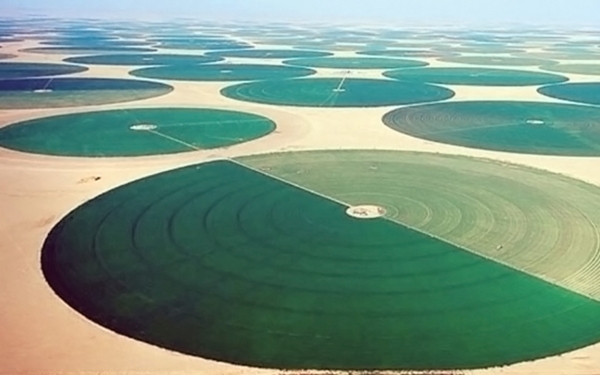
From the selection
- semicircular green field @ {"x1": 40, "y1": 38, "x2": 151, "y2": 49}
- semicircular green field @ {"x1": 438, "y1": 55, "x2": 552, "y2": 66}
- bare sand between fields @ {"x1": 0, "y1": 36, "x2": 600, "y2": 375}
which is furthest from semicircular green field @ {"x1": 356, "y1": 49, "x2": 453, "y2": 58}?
semicircular green field @ {"x1": 40, "y1": 38, "x2": 151, "y2": 49}

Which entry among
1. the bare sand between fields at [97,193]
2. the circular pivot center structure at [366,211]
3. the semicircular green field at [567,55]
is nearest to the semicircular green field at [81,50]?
the bare sand between fields at [97,193]

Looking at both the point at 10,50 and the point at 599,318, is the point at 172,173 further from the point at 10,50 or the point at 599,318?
the point at 10,50

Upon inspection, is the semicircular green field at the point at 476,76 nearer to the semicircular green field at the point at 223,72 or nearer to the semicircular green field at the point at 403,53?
the semicircular green field at the point at 223,72

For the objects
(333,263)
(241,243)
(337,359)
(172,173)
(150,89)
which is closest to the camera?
(337,359)

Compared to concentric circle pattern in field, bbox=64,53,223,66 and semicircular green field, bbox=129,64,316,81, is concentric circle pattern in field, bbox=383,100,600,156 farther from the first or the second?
concentric circle pattern in field, bbox=64,53,223,66

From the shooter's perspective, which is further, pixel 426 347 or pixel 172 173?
pixel 172 173

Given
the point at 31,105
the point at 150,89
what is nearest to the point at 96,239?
the point at 31,105
